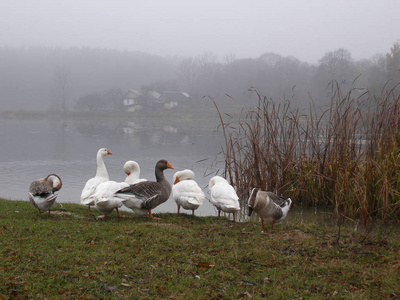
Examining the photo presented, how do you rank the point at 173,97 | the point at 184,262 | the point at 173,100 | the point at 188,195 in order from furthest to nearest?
the point at 173,97
the point at 173,100
the point at 188,195
the point at 184,262

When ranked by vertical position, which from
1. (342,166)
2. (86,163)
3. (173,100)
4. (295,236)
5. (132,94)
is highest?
(132,94)

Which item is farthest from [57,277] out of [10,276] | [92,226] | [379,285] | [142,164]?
[142,164]

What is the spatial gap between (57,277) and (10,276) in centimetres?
50

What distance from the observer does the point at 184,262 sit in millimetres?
5496

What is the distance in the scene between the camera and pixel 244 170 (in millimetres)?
11609

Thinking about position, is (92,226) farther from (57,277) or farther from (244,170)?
(244,170)

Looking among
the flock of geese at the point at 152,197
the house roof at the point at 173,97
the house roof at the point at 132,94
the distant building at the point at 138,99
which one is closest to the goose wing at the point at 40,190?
the flock of geese at the point at 152,197

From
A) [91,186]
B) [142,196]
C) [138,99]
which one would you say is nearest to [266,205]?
[142,196]

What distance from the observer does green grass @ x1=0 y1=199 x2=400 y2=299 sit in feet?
14.9

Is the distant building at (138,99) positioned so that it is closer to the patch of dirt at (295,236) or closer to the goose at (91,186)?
the goose at (91,186)

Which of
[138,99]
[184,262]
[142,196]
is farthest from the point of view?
[138,99]

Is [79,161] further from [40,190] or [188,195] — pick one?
[40,190]

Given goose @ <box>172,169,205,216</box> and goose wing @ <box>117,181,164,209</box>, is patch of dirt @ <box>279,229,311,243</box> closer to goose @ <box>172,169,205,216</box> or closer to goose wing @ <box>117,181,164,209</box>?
goose @ <box>172,169,205,216</box>

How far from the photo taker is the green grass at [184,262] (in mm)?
4551
